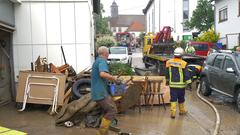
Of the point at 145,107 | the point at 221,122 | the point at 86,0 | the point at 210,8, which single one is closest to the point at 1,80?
the point at 86,0

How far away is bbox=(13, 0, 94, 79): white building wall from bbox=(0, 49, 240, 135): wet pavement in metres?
1.83

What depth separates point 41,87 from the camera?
11289 millimetres

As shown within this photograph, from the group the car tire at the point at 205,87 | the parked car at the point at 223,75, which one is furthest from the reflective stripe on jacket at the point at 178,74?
the car tire at the point at 205,87

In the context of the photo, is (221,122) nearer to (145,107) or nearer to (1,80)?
(145,107)

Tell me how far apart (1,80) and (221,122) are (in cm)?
652

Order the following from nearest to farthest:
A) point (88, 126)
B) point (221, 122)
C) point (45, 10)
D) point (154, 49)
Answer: point (88, 126) < point (221, 122) < point (45, 10) < point (154, 49)

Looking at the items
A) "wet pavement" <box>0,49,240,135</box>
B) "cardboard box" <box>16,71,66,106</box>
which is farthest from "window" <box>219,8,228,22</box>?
"cardboard box" <box>16,71,66,106</box>

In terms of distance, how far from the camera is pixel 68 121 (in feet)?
31.4

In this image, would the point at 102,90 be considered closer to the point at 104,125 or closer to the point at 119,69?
the point at 104,125

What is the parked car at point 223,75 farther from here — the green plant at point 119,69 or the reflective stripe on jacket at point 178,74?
the green plant at point 119,69

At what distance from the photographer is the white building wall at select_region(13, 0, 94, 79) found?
12.9 meters

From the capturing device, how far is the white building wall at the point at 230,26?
2622 cm

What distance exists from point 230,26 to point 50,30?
1752cm

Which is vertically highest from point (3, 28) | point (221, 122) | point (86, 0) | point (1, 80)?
point (86, 0)
